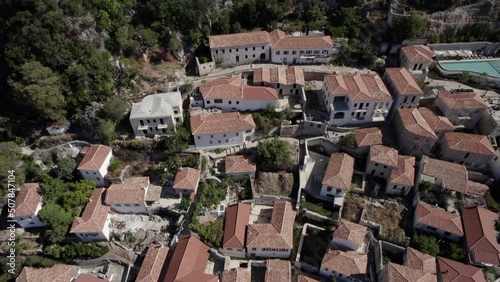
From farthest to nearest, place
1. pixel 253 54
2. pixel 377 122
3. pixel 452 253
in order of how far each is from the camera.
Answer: pixel 253 54
pixel 377 122
pixel 452 253

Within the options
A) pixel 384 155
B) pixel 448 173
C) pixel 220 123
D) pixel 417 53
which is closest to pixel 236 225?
pixel 220 123

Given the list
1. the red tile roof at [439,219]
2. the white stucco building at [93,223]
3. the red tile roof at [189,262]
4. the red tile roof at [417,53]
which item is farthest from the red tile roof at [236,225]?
the red tile roof at [417,53]

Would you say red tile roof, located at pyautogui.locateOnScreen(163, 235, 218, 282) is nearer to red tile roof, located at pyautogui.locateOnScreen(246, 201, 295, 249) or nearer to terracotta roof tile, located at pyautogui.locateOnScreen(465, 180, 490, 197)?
red tile roof, located at pyautogui.locateOnScreen(246, 201, 295, 249)

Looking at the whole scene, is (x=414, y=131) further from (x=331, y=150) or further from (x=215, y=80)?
(x=215, y=80)

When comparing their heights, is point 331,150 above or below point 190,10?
below

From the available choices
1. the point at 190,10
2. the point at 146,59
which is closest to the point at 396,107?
the point at 190,10

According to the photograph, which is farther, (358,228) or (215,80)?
(215,80)

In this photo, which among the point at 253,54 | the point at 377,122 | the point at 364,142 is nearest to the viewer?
the point at 364,142
